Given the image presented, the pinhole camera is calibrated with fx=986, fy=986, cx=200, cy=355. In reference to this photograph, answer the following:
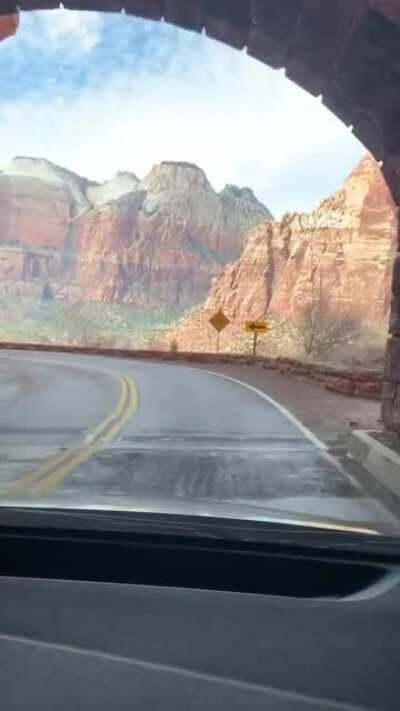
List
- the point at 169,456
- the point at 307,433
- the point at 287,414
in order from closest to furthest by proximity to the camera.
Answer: the point at 169,456, the point at 307,433, the point at 287,414

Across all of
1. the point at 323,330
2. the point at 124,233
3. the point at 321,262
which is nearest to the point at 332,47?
the point at 323,330

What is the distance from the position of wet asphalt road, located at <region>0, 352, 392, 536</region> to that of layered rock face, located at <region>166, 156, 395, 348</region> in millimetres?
52921

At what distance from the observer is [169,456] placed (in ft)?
43.1

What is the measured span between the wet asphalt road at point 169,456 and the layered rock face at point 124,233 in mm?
97777

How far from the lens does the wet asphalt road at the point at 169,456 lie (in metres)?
9.01

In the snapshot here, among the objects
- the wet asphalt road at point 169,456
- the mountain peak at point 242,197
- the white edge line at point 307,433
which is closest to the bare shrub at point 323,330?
the white edge line at point 307,433

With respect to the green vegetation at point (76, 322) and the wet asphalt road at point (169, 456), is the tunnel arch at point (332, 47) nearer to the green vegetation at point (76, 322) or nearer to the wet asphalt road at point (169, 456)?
the wet asphalt road at point (169, 456)

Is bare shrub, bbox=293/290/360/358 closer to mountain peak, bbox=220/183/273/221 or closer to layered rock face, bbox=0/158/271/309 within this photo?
layered rock face, bbox=0/158/271/309

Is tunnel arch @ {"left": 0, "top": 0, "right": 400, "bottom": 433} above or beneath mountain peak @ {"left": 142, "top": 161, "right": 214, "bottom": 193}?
beneath

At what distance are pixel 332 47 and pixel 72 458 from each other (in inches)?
272

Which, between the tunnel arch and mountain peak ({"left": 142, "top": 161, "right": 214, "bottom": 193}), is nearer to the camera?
the tunnel arch

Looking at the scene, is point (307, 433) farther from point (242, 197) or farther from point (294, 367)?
point (242, 197)

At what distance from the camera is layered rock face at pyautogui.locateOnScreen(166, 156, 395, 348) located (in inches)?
3221

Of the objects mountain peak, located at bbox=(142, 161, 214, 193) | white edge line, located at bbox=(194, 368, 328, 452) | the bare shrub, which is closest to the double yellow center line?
white edge line, located at bbox=(194, 368, 328, 452)
